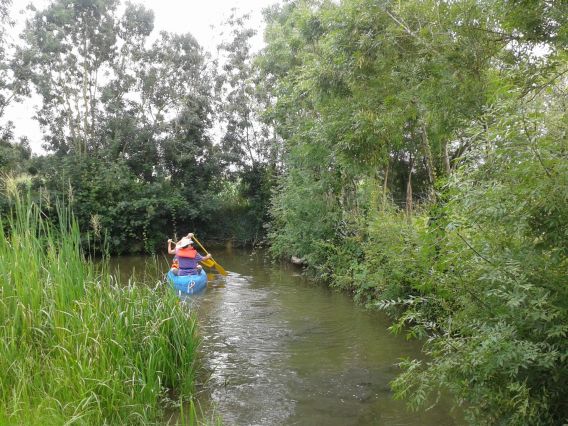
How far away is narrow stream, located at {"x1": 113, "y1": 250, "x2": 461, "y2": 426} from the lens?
4.71 meters

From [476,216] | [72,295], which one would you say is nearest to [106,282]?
[72,295]

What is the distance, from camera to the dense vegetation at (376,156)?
2.78 metres

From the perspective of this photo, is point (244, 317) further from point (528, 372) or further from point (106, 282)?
point (528, 372)

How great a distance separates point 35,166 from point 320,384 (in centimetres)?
1509

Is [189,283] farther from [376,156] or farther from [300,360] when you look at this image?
[376,156]

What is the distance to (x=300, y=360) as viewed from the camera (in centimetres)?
630

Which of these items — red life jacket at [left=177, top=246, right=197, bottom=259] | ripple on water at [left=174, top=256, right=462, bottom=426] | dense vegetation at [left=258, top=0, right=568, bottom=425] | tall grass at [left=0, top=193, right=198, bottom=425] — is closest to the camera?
dense vegetation at [left=258, top=0, right=568, bottom=425]

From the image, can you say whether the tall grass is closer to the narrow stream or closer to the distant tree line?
the narrow stream

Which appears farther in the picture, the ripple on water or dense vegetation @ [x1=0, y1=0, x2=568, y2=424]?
the ripple on water

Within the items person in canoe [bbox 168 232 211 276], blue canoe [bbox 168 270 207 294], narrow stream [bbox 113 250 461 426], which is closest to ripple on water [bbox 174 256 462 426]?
narrow stream [bbox 113 250 461 426]

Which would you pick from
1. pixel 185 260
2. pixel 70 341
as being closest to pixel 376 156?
pixel 70 341

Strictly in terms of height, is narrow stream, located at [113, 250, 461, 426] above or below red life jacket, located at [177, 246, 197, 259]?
below

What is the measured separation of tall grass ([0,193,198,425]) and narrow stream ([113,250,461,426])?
937mm

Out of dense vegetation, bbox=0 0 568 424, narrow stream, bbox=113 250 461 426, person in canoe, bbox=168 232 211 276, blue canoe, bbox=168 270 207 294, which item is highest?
dense vegetation, bbox=0 0 568 424
